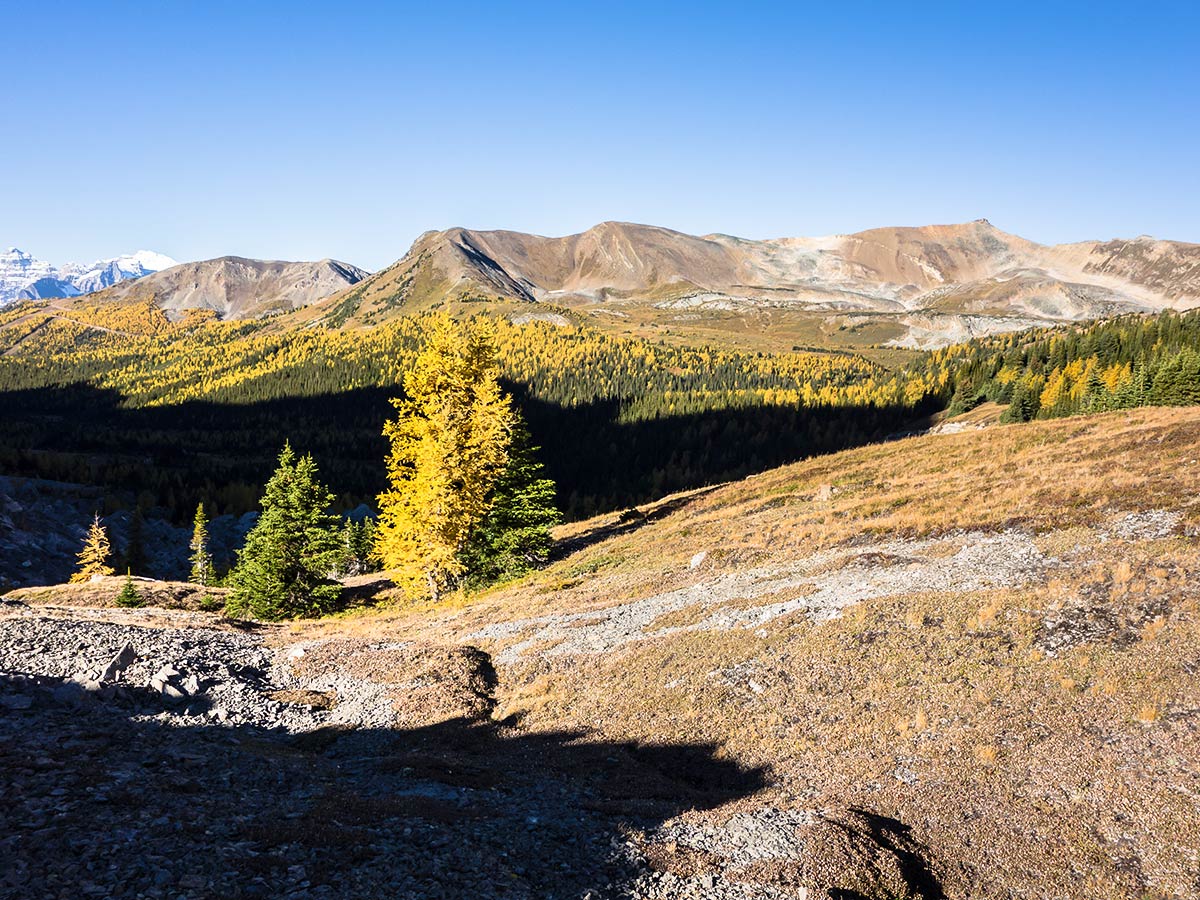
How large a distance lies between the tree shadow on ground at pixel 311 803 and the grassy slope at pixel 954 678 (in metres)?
1.75

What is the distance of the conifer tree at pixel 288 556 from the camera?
45.7m

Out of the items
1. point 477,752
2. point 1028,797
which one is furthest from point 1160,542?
point 477,752

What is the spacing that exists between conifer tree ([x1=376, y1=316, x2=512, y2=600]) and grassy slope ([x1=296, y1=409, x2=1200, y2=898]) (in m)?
4.04

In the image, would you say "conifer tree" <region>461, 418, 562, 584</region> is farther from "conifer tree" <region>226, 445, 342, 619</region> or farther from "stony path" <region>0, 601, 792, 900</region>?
"stony path" <region>0, 601, 792, 900</region>

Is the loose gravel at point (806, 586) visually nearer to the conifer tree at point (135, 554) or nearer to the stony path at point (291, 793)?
the stony path at point (291, 793)

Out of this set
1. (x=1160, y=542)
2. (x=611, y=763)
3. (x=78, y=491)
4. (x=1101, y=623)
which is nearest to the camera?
(x=611, y=763)

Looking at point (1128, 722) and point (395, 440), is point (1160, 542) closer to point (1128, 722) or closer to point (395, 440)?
point (1128, 722)

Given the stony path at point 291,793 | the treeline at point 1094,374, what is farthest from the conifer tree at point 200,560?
the treeline at point 1094,374

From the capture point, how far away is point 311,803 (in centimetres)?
1227

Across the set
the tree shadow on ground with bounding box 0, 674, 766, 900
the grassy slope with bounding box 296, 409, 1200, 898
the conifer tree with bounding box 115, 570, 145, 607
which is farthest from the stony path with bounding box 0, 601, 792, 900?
the conifer tree with bounding box 115, 570, 145, 607

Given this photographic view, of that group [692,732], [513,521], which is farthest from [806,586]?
[513,521]

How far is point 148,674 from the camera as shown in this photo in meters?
19.6

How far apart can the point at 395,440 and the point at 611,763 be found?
25.2 metres

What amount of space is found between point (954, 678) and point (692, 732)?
23.8 feet
